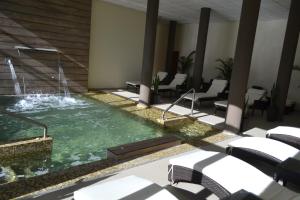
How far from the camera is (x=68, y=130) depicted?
5.82 metres

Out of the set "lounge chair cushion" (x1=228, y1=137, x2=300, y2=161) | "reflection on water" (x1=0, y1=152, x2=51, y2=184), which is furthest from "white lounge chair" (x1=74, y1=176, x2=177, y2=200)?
"lounge chair cushion" (x1=228, y1=137, x2=300, y2=161)

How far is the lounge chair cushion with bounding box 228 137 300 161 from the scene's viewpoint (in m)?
3.96

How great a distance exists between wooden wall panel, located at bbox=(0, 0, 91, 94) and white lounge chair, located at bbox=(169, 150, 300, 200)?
285 inches

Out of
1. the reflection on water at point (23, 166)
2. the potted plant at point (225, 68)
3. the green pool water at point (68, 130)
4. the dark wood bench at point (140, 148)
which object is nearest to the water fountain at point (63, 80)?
the green pool water at point (68, 130)

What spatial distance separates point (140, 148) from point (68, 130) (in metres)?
2.17

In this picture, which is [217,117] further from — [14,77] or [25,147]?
[14,77]

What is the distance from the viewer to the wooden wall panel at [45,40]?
8312mm

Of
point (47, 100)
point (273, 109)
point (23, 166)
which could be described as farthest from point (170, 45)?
point (23, 166)

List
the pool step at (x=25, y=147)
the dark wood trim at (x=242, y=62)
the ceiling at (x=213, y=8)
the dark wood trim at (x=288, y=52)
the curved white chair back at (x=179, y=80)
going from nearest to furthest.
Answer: the pool step at (x=25, y=147) < the dark wood trim at (x=242, y=62) < the dark wood trim at (x=288, y=52) < the ceiling at (x=213, y=8) < the curved white chair back at (x=179, y=80)

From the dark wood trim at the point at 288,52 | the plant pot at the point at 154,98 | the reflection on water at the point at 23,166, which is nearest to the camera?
the reflection on water at the point at 23,166

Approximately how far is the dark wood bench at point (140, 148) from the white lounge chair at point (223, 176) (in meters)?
1.02

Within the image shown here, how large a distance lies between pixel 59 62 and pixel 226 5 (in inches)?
251

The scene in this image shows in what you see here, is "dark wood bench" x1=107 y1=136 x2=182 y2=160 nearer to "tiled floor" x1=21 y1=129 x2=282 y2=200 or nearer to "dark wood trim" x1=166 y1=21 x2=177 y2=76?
"tiled floor" x1=21 y1=129 x2=282 y2=200

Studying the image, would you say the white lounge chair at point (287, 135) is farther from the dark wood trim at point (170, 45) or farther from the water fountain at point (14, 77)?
the dark wood trim at point (170, 45)
